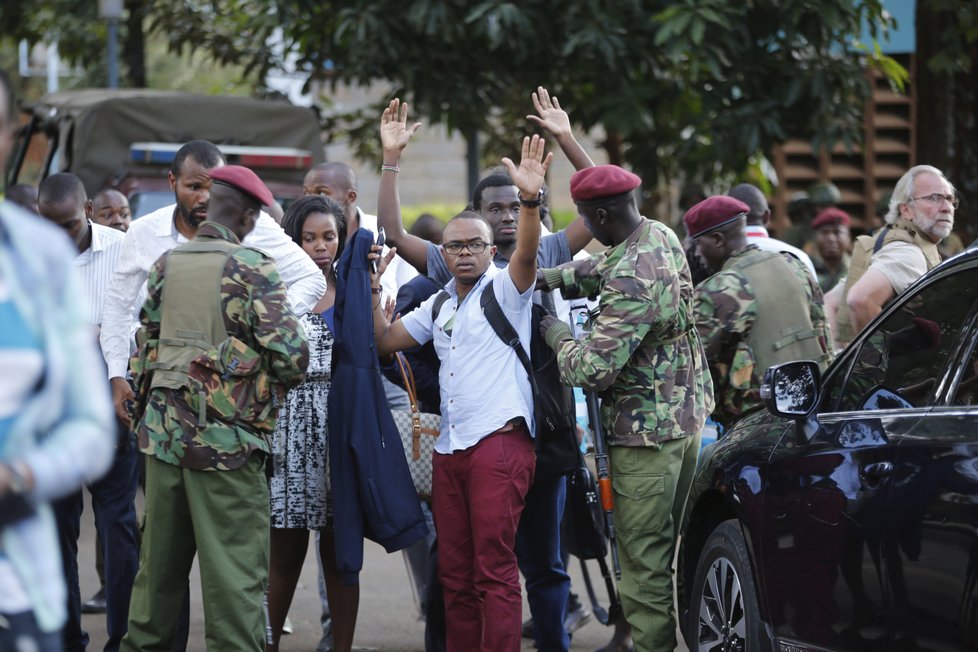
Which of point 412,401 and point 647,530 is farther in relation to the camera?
point 412,401

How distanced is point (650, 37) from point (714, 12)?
991mm

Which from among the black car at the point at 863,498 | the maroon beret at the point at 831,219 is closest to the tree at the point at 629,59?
the maroon beret at the point at 831,219

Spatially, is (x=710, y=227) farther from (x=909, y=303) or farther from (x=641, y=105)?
→ (x=641, y=105)

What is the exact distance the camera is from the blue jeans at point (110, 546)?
19.1ft

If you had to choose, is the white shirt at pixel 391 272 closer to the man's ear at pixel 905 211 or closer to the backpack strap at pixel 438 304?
the backpack strap at pixel 438 304

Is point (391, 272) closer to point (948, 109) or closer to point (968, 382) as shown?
point (968, 382)

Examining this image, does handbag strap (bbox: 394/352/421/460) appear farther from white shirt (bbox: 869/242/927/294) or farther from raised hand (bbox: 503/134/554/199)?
white shirt (bbox: 869/242/927/294)

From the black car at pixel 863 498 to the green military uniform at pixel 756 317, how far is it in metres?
0.88

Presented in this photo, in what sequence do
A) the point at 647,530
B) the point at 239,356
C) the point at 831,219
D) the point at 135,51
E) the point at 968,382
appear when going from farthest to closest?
the point at 135,51 < the point at 831,219 < the point at 647,530 < the point at 239,356 < the point at 968,382

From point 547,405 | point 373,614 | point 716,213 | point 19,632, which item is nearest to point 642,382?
point 547,405

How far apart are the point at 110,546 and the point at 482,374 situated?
1731mm

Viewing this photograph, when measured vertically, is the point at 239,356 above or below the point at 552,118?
below

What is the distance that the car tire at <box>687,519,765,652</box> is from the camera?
4812mm

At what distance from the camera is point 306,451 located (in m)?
5.79
